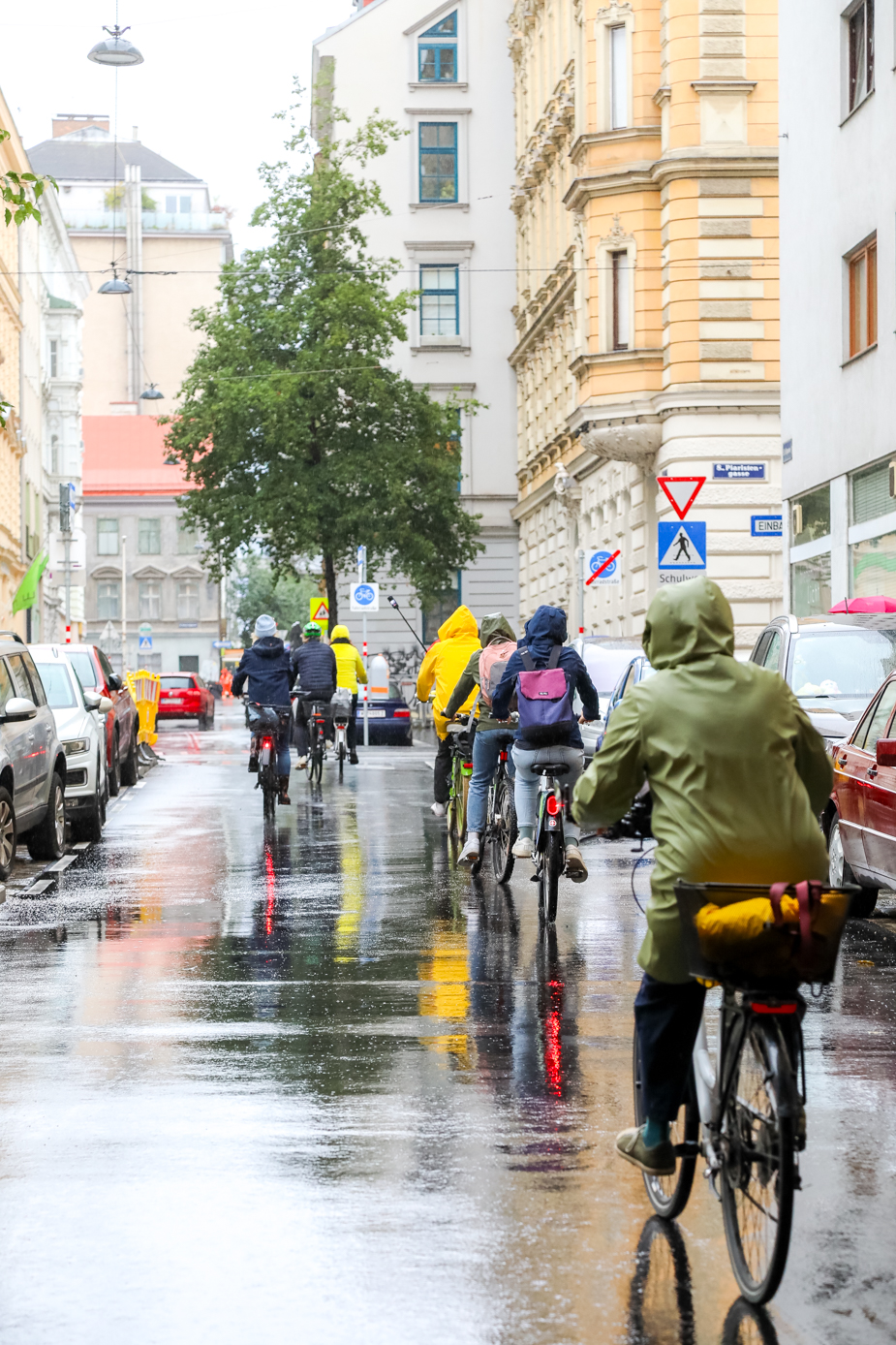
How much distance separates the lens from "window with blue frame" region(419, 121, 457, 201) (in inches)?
2410

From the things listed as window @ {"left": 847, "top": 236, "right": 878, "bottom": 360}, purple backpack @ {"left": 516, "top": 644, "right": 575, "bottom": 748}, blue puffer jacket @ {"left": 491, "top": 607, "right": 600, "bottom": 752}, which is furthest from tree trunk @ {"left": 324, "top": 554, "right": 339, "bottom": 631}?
purple backpack @ {"left": 516, "top": 644, "right": 575, "bottom": 748}

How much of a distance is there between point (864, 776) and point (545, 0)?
1549 inches

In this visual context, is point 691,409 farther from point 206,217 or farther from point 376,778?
point 206,217

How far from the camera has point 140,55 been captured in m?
43.7

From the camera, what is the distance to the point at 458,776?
1700cm

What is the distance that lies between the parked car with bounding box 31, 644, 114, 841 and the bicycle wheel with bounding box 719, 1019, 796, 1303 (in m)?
13.8

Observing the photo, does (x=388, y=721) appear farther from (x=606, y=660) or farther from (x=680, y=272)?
(x=606, y=660)

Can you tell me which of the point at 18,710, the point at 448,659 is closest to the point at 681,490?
the point at 448,659

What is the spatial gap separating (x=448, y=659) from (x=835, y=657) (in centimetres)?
297

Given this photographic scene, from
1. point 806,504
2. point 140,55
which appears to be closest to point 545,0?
point 140,55

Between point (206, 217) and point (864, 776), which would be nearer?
point (864, 776)

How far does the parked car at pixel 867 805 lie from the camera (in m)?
11.3

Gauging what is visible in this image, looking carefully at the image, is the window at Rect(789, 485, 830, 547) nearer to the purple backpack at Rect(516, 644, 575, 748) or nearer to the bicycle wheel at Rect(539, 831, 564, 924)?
the purple backpack at Rect(516, 644, 575, 748)

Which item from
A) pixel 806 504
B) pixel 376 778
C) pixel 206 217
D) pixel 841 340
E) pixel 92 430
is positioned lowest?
pixel 376 778
